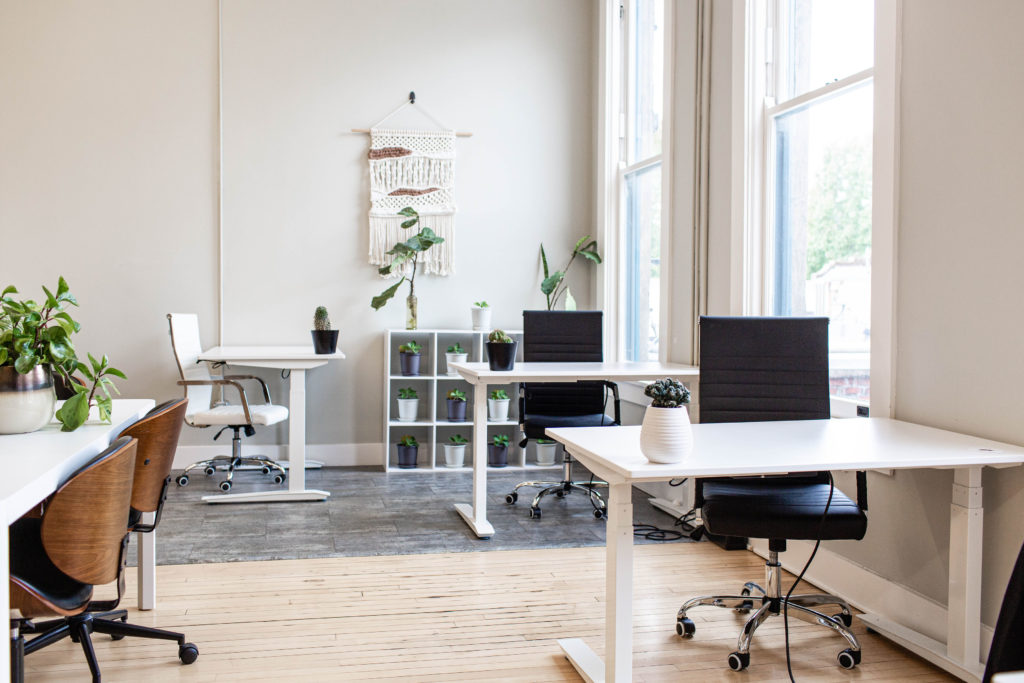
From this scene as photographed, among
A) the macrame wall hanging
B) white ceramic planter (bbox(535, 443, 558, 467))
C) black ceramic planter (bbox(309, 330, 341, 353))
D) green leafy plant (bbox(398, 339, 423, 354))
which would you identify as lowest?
white ceramic planter (bbox(535, 443, 558, 467))

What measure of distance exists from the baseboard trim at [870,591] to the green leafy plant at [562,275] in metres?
2.85

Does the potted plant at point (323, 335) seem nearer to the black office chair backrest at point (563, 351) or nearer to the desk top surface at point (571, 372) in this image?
the desk top surface at point (571, 372)

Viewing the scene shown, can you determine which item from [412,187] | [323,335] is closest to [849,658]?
[323,335]

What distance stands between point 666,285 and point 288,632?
9.50ft

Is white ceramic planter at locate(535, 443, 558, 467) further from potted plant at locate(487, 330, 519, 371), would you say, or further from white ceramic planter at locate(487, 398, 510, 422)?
potted plant at locate(487, 330, 519, 371)

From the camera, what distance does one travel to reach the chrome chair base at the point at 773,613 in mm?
2678

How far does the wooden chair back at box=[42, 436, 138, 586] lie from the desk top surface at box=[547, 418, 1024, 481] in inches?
48.4

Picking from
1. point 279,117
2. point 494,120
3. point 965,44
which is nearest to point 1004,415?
point 965,44

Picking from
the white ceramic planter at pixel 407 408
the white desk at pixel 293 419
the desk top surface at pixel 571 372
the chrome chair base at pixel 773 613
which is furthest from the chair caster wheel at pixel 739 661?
the white ceramic planter at pixel 407 408

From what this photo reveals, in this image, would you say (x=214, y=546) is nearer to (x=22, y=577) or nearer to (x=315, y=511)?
(x=315, y=511)

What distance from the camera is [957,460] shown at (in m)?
2.25

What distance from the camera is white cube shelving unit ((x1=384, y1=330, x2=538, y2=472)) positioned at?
5820mm

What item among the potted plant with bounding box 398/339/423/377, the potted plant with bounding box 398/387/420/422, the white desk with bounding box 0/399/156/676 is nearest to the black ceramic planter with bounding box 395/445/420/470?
the potted plant with bounding box 398/387/420/422

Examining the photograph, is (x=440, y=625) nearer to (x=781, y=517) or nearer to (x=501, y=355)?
(x=781, y=517)
